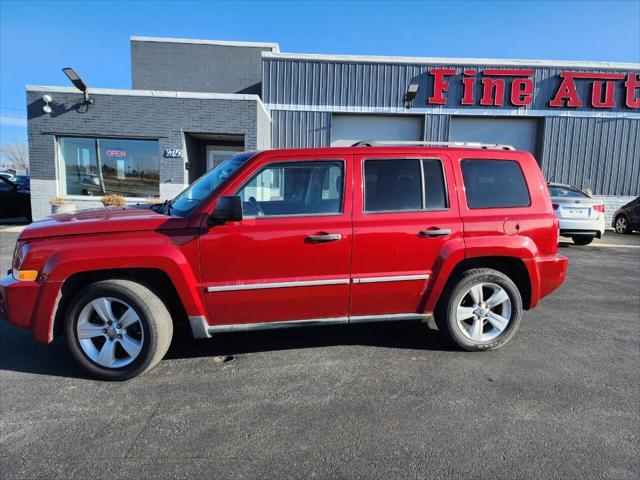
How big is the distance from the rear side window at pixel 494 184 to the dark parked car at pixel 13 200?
1581cm

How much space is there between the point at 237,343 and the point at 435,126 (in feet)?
48.1

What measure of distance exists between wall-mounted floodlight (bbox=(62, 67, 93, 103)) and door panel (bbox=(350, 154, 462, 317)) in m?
11.7

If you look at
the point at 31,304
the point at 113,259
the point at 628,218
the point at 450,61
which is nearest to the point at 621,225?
→ the point at 628,218

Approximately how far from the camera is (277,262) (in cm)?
336

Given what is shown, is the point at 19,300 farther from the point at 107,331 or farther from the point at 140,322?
the point at 140,322

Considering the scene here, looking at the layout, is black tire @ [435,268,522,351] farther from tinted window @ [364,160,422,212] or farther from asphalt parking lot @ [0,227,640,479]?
tinted window @ [364,160,422,212]

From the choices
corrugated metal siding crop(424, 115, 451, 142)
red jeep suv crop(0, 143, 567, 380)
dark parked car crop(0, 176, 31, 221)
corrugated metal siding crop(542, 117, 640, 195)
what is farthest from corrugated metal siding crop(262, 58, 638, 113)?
red jeep suv crop(0, 143, 567, 380)

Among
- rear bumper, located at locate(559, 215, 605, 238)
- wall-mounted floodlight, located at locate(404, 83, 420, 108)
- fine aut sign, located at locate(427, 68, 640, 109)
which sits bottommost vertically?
rear bumper, located at locate(559, 215, 605, 238)

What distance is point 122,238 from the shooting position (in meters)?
3.18

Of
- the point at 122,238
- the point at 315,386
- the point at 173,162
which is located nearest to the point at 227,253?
the point at 122,238

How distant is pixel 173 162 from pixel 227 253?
11.3 metres

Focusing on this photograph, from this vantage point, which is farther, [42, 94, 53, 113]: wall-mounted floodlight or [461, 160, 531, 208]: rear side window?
[42, 94, 53, 113]: wall-mounted floodlight

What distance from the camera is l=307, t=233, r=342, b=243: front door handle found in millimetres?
3379

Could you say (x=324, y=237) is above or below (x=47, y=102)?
below
